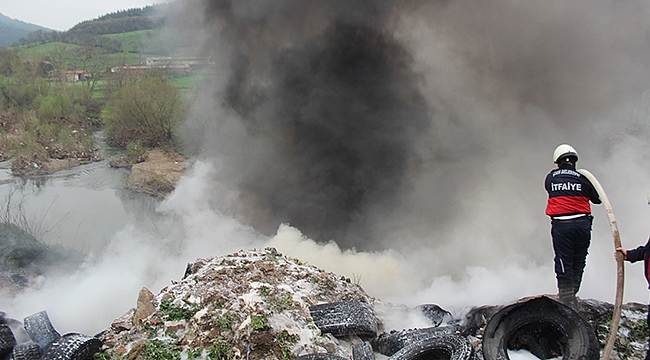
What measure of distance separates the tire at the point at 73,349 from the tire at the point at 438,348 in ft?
10.7

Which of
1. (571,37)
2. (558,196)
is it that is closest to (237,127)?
(571,37)

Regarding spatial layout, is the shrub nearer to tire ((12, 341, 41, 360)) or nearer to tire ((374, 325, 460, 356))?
tire ((12, 341, 41, 360))

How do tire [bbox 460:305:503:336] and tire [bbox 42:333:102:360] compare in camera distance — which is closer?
tire [bbox 42:333:102:360]

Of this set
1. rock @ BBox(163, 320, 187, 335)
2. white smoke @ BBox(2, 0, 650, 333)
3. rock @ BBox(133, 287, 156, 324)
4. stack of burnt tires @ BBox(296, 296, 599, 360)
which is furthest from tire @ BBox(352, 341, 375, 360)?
white smoke @ BBox(2, 0, 650, 333)

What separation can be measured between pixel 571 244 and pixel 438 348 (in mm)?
1719

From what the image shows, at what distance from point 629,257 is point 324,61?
10748 mm

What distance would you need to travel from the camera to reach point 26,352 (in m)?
4.84

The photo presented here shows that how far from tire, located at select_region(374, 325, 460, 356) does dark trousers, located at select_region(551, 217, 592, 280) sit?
1408 mm

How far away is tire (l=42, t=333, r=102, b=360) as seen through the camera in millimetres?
4418

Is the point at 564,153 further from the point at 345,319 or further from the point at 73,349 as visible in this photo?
the point at 73,349

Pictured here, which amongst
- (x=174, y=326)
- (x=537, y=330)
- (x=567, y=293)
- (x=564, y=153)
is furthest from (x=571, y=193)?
(x=174, y=326)

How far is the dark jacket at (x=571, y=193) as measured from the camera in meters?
4.27

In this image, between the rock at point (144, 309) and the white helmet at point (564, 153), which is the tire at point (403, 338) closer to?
the white helmet at point (564, 153)

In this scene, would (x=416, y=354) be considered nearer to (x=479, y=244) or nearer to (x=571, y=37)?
(x=479, y=244)
